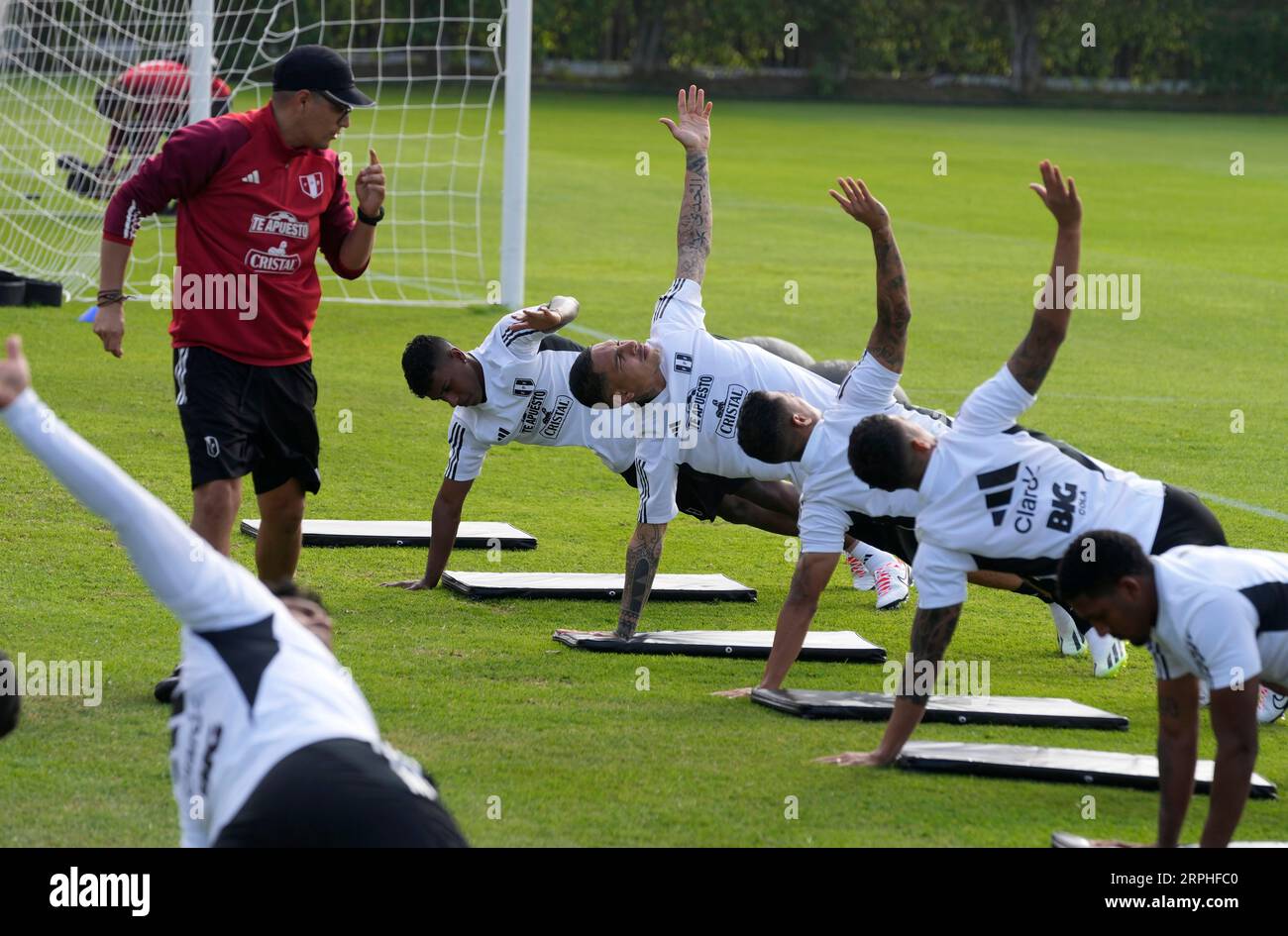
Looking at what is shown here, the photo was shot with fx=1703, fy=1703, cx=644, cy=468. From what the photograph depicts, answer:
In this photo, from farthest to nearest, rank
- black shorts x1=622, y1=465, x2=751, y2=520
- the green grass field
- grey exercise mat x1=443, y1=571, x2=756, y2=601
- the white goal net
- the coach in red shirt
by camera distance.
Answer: the white goal net → grey exercise mat x1=443, y1=571, x2=756, y2=601 → black shorts x1=622, y1=465, x2=751, y2=520 → the coach in red shirt → the green grass field

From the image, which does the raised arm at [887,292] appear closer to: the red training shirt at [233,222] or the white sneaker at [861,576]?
the red training shirt at [233,222]

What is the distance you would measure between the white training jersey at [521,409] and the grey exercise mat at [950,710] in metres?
2.00

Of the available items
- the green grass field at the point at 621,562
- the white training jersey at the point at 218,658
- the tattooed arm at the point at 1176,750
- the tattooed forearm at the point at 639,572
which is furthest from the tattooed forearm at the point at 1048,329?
the white training jersey at the point at 218,658

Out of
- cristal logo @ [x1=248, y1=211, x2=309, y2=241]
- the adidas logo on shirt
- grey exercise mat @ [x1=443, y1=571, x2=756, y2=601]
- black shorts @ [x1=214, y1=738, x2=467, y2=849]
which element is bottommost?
grey exercise mat @ [x1=443, y1=571, x2=756, y2=601]

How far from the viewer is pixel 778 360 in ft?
25.6

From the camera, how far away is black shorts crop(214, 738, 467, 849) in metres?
3.61

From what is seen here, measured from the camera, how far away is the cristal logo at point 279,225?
689 centimetres

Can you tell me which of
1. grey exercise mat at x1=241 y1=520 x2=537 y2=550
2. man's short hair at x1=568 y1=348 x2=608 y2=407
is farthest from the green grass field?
man's short hair at x1=568 y1=348 x2=608 y2=407

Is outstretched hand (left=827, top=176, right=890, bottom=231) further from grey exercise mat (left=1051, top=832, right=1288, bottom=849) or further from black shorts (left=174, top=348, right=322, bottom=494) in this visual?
grey exercise mat (left=1051, top=832, right=1288, bottom=849)

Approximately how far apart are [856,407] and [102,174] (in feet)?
52.1

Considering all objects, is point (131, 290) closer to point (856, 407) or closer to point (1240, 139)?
point (856, 407)

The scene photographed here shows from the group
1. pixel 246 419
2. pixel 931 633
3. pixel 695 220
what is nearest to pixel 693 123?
pixel 695 220

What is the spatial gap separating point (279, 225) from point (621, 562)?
9.77 ft
